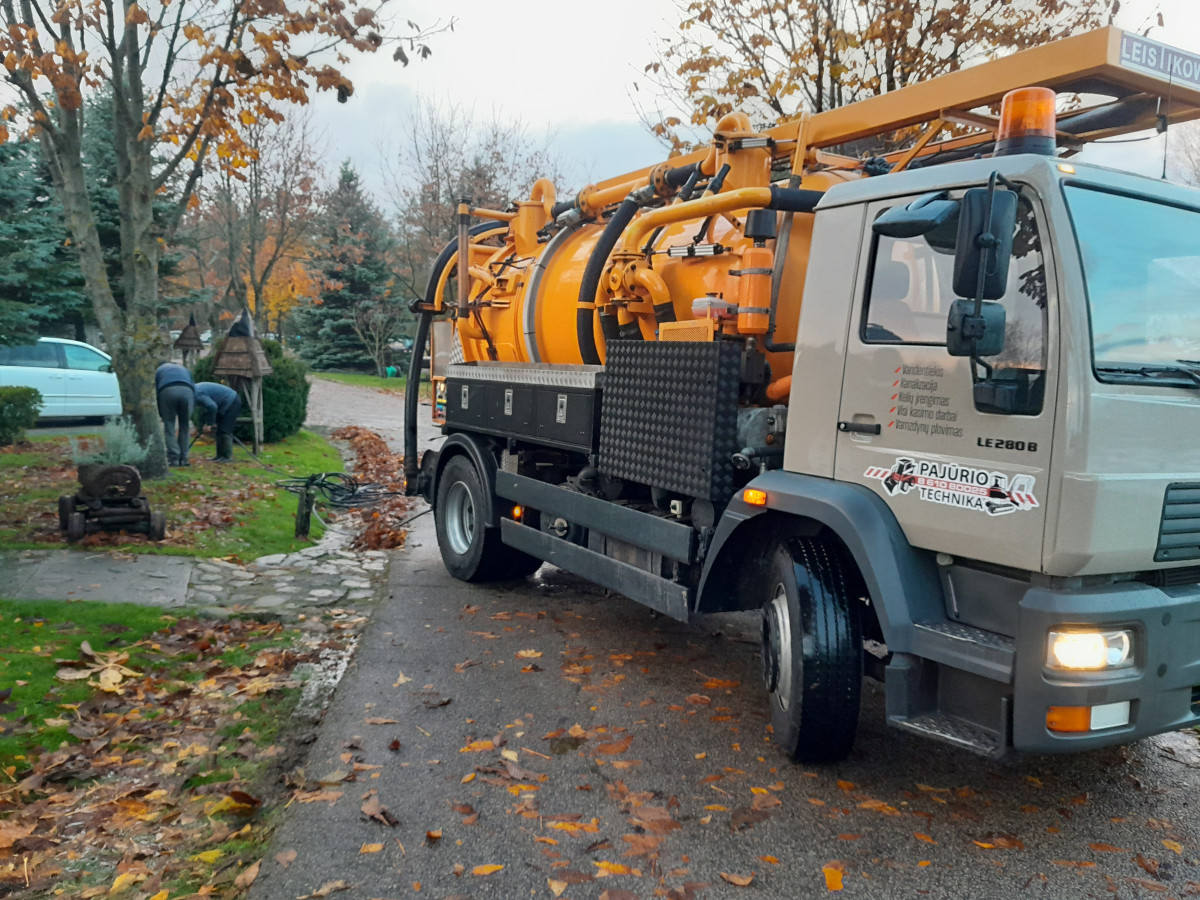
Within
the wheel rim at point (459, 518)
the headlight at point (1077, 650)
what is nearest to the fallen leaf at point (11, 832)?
the headlight at point (1077, 650)

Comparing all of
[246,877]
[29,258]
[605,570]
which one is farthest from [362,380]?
[246,877]

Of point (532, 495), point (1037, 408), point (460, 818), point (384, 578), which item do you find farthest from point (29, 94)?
point (1037, 408)

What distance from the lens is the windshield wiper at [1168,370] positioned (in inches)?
131

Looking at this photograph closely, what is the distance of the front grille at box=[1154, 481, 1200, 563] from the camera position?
11.0 ft

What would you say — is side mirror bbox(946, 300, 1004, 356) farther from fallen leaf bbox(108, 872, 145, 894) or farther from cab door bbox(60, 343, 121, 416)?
cab door bbox(60, 343, 121, 416)

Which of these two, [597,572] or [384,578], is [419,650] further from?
[384,578]

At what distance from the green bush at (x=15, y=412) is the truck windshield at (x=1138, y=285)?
547 inches

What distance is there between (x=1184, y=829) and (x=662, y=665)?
9.28 ft

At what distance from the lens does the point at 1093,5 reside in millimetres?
10203

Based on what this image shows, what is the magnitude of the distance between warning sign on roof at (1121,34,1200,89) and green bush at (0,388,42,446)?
1395 centimetres

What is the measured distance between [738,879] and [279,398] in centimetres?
1356

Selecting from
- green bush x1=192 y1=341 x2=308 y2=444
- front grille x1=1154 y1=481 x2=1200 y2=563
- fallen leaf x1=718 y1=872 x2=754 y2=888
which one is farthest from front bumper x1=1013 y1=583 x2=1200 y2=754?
green bush x1=192 y1=341 x2=308 y2=444

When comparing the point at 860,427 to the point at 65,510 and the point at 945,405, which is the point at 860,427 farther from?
the point at 65,510

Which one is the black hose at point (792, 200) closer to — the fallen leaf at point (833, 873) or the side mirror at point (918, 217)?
the side mirror at point (918, 217)
